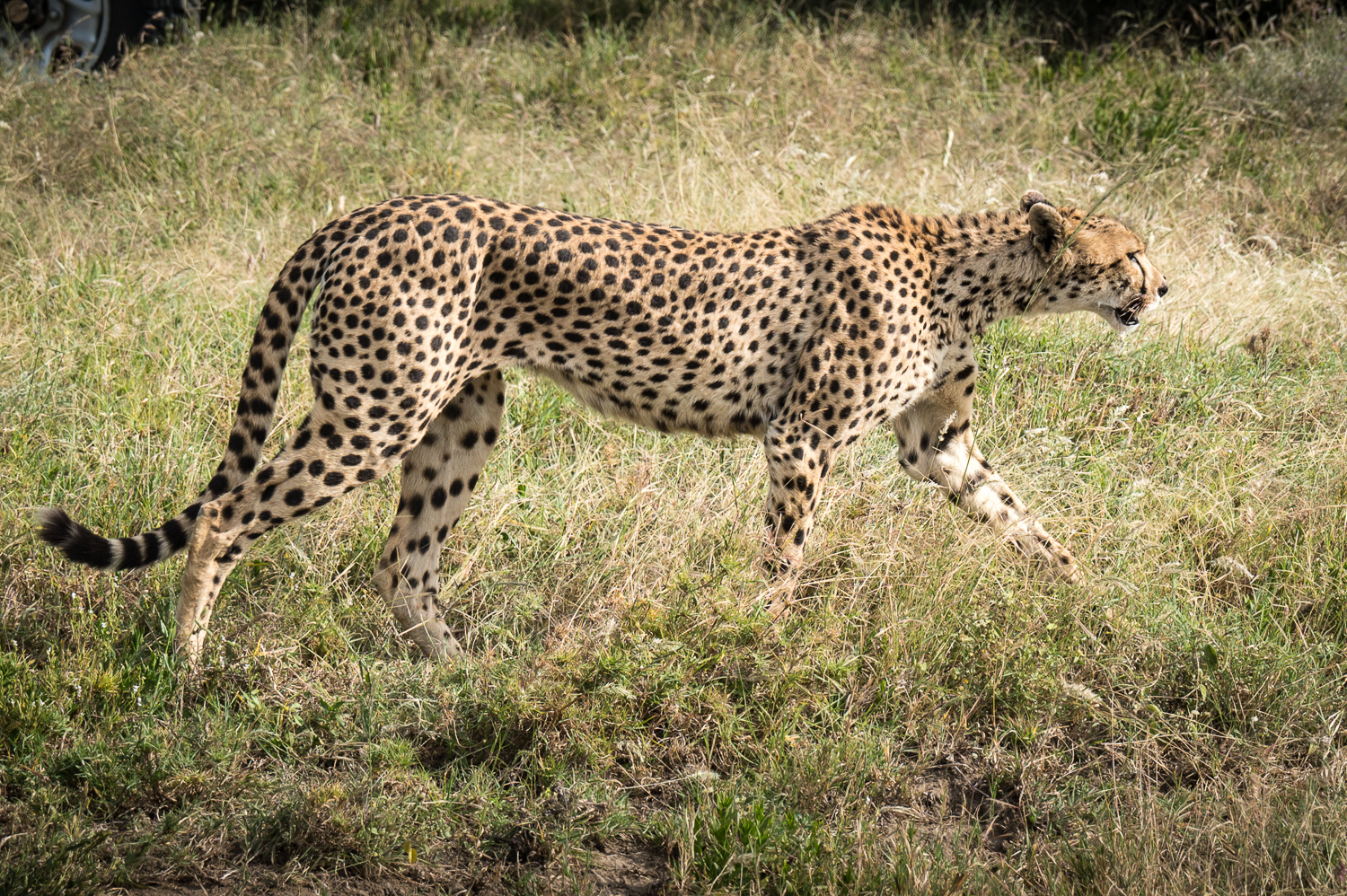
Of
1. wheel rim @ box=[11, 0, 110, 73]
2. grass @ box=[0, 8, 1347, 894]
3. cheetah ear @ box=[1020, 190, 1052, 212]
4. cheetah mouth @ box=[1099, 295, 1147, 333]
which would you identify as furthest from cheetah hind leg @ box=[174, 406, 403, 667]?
wheel rim @ box=[11, 0, 110, 73]

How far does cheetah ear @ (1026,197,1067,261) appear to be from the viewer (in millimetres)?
3820

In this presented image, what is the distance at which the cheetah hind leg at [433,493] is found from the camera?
379 centimetres

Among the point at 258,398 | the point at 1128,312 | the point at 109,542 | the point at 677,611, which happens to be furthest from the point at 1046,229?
the point at 109,542

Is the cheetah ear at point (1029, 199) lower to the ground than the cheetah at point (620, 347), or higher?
higher

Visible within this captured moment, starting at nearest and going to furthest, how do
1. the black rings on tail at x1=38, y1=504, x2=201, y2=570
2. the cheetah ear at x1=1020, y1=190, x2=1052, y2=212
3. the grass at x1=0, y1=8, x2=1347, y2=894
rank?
the grass at x1=0, y1=8, x2=1347, y2=894
the black rings on tail at x1=38, y1=504, x2=201, y2=570
the cheetah ear at x1=1020, y1=190, x2=1052, y2=212

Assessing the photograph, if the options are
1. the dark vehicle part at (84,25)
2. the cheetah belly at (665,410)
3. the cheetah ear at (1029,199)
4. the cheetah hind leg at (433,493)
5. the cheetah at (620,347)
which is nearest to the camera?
the cheetah at (620,347)

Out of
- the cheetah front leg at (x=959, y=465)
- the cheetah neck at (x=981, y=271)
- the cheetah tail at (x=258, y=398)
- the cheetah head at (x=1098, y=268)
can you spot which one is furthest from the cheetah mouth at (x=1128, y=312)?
the cheetah tail at (x=258, y=398)

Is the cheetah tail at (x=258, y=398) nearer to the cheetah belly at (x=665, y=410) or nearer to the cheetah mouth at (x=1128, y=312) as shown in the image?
the cheetah belly at (x=665, y=410)

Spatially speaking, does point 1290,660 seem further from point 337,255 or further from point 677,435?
point 337,255

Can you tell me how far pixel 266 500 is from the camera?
11.1 ft

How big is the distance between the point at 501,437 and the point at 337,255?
126cm

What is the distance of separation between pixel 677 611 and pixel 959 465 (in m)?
1.15

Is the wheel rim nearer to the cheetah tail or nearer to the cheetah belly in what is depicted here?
the cheetah tail

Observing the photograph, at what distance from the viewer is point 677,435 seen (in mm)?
4609
